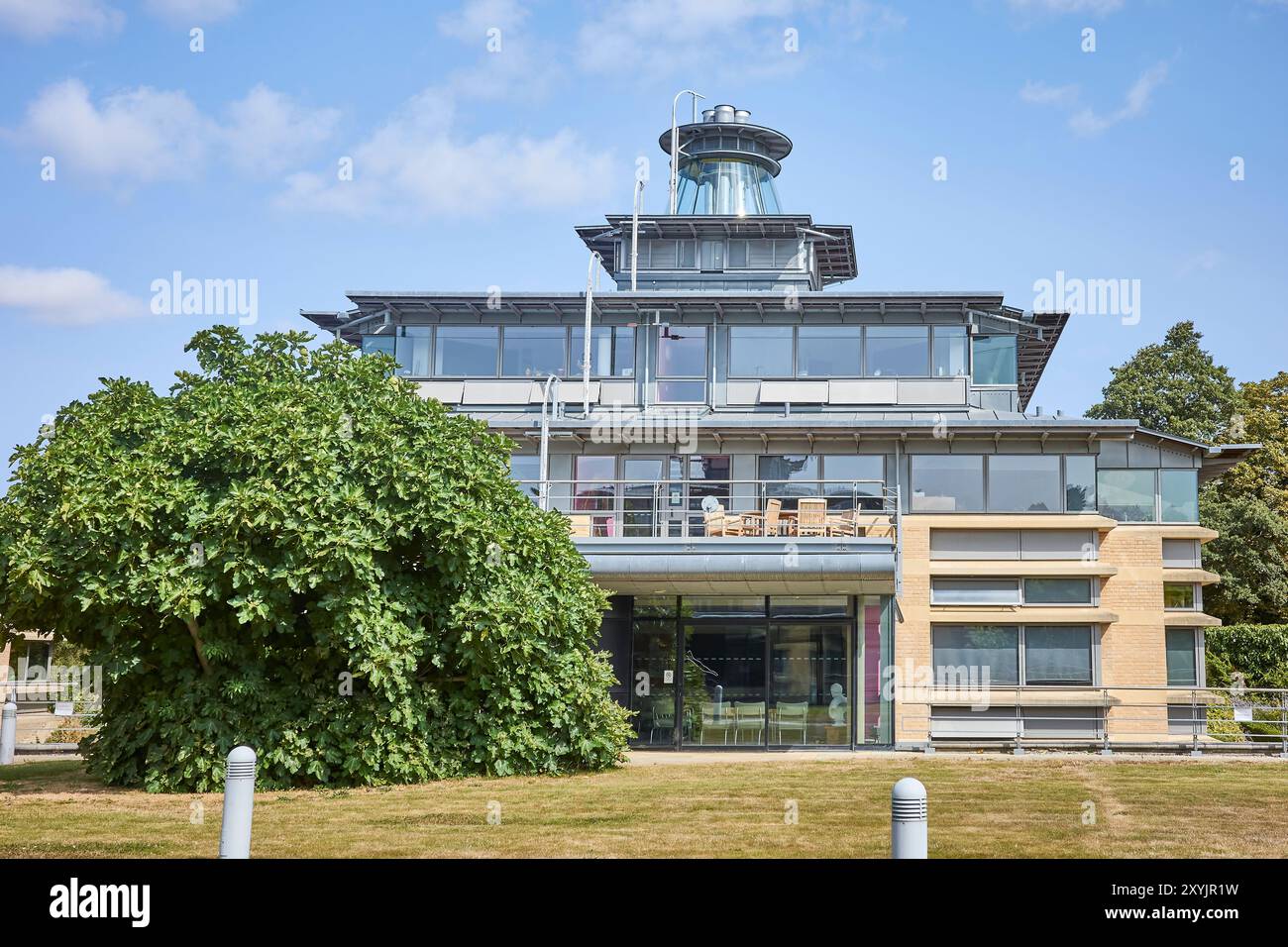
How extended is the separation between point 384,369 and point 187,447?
3062 millimetres

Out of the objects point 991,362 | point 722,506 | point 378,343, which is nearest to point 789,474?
point 722,506

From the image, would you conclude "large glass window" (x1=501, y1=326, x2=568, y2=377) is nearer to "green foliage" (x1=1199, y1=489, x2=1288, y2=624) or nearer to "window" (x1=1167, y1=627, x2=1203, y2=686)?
"window" (x1=1167, y1=627, x2=1203, y2=686)

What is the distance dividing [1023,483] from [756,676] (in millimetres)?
7296

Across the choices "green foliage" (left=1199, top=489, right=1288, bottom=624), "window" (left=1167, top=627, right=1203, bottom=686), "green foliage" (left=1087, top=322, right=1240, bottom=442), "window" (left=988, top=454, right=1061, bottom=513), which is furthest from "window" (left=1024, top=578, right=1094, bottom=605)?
"green foliage" (left=1087, top=322, right=1240, bottom=442)

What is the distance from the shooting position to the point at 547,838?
11.2m

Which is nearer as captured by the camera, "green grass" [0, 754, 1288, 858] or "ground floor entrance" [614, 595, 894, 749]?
"green grass" [0, 754, 1288, 858]

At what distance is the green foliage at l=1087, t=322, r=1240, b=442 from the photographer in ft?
168

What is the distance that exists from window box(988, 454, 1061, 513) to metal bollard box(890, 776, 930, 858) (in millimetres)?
20783

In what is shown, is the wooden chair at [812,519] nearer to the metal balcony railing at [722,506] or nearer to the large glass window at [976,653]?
the metal balcony railing at [722,506]

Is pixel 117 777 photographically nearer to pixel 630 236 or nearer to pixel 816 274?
pixel 630 236

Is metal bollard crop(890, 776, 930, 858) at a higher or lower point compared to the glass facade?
lower

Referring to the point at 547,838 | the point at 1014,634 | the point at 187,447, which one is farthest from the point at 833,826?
the point at 1014,634

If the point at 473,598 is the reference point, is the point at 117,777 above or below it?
below

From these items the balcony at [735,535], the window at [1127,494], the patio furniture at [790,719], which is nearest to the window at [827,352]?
the balcony at [735,535]
